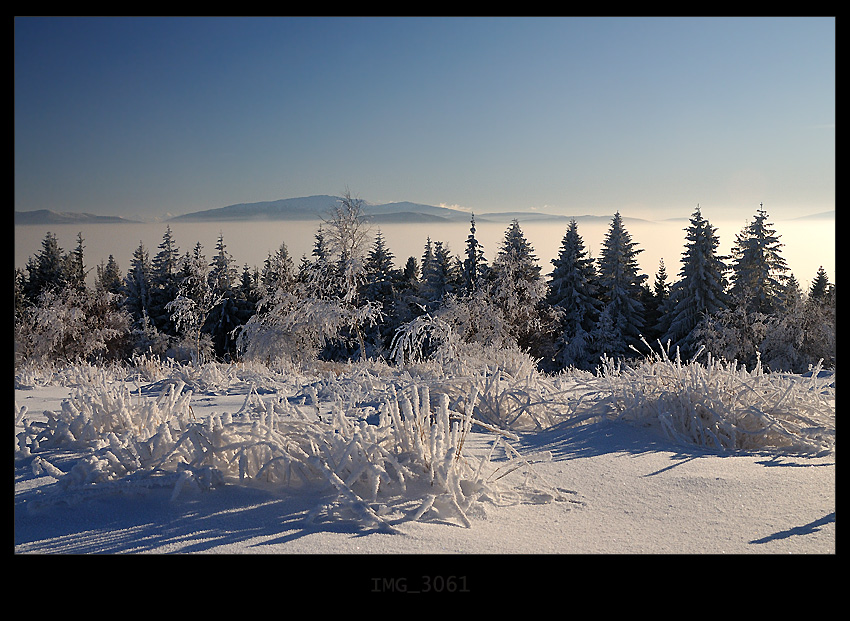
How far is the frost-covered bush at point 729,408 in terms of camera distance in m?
3.34

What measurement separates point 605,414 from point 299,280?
963 inches

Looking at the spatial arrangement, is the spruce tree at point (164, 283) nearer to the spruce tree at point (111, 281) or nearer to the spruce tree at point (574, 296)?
the spruce tree at point (111, 281)

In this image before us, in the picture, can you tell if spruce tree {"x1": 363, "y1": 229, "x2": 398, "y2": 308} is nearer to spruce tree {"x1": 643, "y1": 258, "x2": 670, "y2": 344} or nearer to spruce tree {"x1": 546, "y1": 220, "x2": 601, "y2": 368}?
spruce tree {"x1": 546, "y1": 220, "x2": 601, "y2": 368}

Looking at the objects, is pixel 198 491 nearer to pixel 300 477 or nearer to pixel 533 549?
pixel 300 477

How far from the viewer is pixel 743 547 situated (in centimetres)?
178

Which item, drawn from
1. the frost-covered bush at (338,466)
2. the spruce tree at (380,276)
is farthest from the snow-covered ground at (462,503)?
the spruce tree at (380,276)

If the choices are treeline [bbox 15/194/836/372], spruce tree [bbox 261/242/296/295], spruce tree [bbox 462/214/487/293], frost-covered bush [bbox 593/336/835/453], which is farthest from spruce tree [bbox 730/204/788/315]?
frost-covered bush [bbox 593/336/835/453]

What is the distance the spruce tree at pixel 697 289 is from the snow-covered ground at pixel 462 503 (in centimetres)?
2704

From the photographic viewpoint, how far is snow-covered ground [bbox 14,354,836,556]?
72.3 inches

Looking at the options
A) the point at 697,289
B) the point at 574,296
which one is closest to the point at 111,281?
the point at 574,296

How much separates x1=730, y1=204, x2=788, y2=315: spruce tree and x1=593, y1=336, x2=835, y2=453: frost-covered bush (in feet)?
82.6

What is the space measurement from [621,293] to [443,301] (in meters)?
11.3

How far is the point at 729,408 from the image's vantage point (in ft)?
11.6
